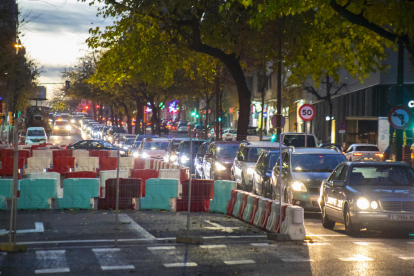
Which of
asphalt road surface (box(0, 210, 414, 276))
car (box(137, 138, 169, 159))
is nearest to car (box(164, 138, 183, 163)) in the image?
car (box(137, 138, 169, 159))

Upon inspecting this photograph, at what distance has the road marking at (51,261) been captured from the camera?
8938mm

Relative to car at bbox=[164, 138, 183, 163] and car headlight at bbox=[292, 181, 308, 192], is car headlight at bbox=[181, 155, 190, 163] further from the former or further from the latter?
car headlight at bbox=[292, 181, 308, 192]

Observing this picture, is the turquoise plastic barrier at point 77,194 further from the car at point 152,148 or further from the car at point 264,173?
the car at point 152,148

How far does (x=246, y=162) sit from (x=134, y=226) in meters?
9.36

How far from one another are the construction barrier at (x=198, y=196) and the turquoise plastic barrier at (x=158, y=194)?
0.39 m

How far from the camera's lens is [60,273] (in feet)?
28.7

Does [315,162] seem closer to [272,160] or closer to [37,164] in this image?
[272,160]

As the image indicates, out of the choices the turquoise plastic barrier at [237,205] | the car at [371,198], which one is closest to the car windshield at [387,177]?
the car at [371,198]

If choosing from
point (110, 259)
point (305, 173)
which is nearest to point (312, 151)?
point (305, 173)

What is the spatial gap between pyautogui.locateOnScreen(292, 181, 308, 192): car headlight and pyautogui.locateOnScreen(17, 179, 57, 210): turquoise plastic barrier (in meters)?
5.53

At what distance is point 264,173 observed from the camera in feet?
63.5

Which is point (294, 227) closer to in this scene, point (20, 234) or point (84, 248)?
point (84, 248)

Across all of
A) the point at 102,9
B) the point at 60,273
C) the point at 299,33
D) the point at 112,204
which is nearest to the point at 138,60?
the point at 102,9

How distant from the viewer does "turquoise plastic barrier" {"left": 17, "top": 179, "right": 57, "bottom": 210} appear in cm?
1619
